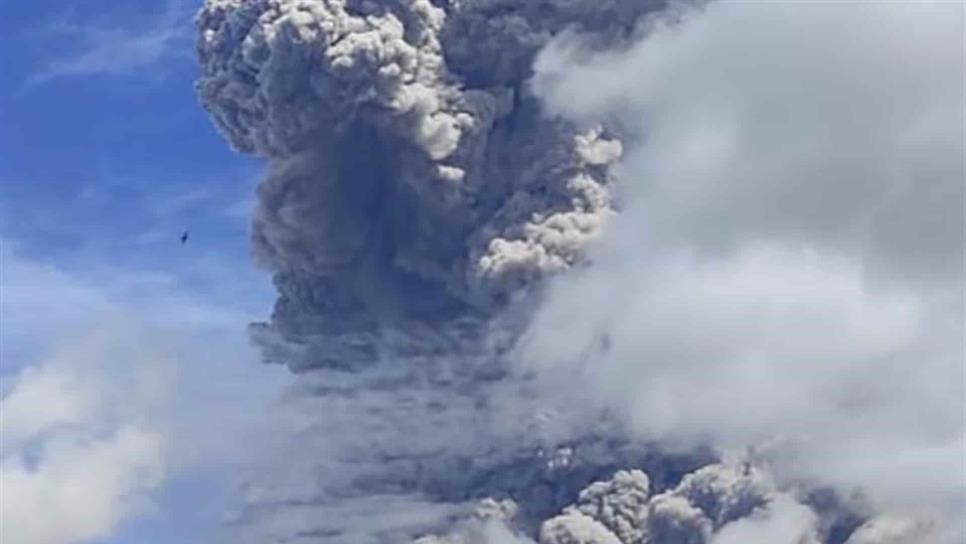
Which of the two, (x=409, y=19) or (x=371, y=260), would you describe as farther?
(x=371, y=260)

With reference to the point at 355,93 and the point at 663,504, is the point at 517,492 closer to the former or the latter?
the point at 663,504

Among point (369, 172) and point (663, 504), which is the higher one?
point (369, 172)

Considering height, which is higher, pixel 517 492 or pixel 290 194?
pixel 290 194

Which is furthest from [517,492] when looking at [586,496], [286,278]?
[286,278]

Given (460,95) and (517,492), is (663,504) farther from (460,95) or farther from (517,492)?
(460,95)

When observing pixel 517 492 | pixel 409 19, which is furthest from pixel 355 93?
pixel 517 492

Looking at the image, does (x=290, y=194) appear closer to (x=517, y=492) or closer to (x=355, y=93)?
(x=355, y=93)

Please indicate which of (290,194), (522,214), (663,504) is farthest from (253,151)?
(663,504)
